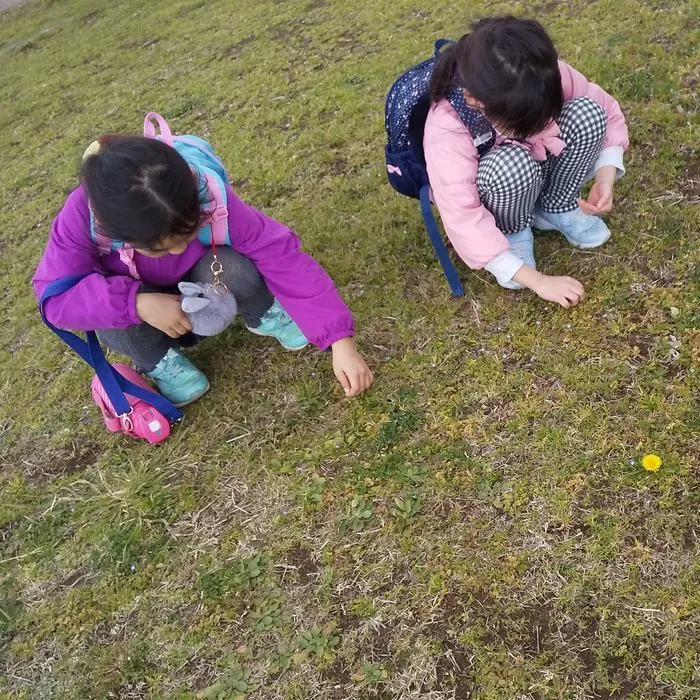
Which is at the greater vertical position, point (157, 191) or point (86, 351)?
point (157, 191)

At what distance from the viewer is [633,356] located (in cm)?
266

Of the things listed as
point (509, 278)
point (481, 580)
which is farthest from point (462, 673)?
point (509, 278)

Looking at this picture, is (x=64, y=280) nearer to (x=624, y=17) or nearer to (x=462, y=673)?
(x=462, y=673)

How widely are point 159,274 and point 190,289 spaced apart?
22 centimetres

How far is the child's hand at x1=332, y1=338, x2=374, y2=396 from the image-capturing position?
111 inches

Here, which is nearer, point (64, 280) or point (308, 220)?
point (64, 280)

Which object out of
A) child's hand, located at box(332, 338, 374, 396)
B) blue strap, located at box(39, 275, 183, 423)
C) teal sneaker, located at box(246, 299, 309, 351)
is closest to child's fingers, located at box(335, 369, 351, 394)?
child's hand, located at box(332, 338, 374, 396)

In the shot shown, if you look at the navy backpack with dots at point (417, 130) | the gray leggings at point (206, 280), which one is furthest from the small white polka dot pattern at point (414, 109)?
the gray leggings at point (206, 280)

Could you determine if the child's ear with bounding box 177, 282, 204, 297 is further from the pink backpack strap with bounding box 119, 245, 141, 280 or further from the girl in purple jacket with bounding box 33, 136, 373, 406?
the pink backpack strap with bounding box 119, 245, 141, 280

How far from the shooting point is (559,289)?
273 cm

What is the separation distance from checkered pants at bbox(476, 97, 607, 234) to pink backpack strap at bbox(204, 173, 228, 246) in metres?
1.04

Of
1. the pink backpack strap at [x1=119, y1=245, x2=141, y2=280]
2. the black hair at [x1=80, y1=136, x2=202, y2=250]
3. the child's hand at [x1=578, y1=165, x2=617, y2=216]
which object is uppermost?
the black hair at [x1=80, y1=136, x2=202, y2=250]

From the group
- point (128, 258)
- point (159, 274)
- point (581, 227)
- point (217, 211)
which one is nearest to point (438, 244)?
point (581, 227)

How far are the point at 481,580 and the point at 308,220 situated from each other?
257 centimetres
